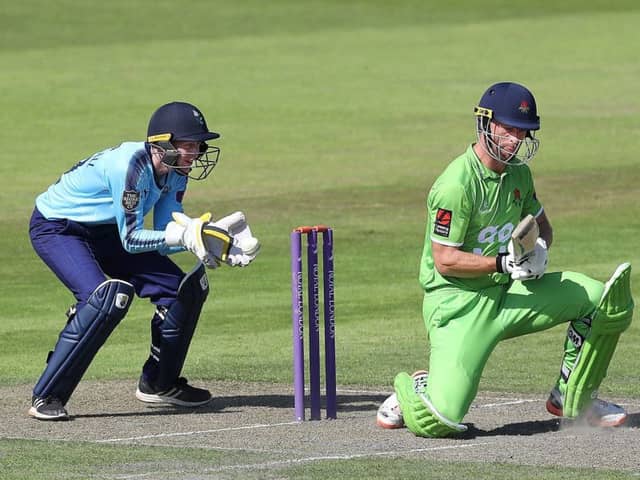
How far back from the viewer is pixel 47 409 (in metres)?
9.49

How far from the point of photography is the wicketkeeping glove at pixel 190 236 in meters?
9.16

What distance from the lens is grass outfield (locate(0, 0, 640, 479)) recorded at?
484 inches

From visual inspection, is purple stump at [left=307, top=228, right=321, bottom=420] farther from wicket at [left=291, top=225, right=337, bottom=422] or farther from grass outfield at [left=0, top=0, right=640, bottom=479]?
grass outfield at [left=0, top=0, right=640, bottom=479]

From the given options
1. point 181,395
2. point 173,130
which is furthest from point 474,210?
point 181,395

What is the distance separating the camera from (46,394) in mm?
9523

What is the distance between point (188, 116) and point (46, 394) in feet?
5.87

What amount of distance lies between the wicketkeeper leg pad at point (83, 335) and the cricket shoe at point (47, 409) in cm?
3

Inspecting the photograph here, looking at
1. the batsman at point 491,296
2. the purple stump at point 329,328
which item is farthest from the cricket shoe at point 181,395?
the batsman at point 491,296

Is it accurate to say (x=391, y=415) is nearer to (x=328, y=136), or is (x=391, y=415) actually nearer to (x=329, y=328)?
(x=329, y=328)

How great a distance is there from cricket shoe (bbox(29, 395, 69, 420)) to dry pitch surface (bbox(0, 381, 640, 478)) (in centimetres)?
6

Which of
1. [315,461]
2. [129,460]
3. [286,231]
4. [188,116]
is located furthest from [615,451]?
[286,231]

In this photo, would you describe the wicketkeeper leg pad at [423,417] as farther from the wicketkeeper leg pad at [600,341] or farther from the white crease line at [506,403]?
the white crease line at [506,403]

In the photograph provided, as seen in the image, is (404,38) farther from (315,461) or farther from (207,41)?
(315,461)

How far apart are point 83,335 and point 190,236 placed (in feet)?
2.99
